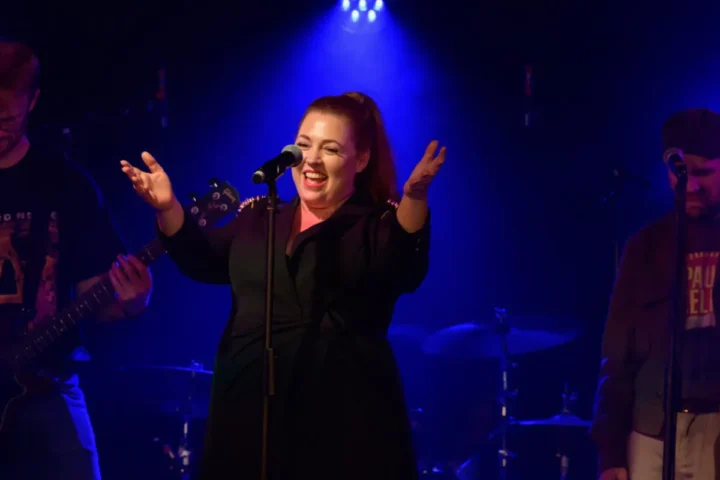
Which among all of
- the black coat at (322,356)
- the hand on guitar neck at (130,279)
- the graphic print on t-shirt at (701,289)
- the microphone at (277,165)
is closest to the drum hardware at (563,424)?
the graphic print on t-shirt at (701,289)

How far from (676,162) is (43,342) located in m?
2.97

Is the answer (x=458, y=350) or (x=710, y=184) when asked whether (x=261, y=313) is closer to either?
(x=710, y=184)

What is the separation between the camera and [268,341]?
2.54 meters

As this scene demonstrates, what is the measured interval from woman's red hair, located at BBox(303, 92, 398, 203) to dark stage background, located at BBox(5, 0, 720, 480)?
317cm

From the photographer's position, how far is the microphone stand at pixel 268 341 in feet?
8.13

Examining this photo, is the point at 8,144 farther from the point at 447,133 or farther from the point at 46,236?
the point at 447,133

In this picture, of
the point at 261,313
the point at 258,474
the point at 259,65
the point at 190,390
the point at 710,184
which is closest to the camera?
the point at 258,474

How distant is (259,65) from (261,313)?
4.02m

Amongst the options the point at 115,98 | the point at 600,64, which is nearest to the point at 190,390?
the point at 115,98

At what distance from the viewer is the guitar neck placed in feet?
13.8

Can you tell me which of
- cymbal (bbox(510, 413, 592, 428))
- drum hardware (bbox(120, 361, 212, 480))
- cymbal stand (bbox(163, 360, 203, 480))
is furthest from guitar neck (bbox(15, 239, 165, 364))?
cymbal (bbox(510, 413, 592, 428))

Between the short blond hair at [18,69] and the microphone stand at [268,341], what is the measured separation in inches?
101

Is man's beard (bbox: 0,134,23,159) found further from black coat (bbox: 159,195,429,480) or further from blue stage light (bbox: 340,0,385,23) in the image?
blue stage light (bbox: 340,0,385,23)

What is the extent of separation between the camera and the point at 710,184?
3799mm
